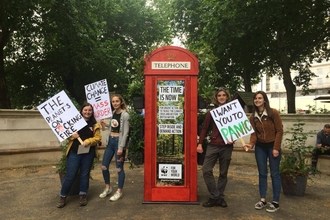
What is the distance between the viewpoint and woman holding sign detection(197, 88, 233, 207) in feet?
15.5

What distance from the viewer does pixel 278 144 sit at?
449 cm

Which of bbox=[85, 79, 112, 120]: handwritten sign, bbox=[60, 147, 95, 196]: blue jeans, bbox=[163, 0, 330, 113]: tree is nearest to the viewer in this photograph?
bbox=[60, 147, 95, 196]: blue jeans

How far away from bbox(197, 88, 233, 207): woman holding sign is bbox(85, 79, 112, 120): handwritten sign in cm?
201

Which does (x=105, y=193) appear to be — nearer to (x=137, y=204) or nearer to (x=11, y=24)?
(x=137, y=204)

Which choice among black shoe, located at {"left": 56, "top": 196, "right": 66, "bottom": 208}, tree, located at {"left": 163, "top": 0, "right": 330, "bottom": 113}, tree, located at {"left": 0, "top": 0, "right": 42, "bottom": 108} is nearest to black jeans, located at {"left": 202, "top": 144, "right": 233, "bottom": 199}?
black shoe, located at {"left": 56, "top": 196, "right": 66, "bottom": 208}

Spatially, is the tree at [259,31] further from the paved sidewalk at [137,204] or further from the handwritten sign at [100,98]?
the paved sidewalk at [137,204]

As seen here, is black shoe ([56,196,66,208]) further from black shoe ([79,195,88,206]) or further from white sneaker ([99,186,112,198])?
white sneaker ([99,186,112,198])

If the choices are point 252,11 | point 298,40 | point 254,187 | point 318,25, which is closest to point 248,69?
point 298,40

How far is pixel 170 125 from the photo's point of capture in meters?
4.85

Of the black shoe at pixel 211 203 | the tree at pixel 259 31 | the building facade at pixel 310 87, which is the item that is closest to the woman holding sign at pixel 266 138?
the black shoe at pixel 211 203

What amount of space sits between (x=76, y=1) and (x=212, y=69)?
10010 mm

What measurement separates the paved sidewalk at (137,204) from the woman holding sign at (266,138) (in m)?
0.43

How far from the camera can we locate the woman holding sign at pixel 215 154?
4.71m

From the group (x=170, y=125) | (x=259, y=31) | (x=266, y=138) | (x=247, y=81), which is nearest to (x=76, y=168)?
(x=170, y=125)
